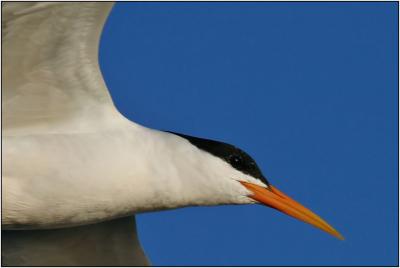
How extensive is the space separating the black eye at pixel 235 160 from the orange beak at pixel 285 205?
0.48 ft

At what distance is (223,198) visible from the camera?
891cm

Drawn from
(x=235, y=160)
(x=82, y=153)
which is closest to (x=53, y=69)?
(x=82, y=153)

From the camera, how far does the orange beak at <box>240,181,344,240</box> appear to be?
8930 mm

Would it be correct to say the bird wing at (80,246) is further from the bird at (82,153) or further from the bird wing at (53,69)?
the bird wing at (53,69)

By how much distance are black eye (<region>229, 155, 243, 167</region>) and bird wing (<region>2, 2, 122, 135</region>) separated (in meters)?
0.94

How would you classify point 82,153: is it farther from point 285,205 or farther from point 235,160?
point 285,205

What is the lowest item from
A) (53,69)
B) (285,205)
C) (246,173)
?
(285,205)

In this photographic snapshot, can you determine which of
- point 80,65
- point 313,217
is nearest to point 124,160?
point 80,65

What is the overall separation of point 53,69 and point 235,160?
161 centimetres

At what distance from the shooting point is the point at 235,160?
8922 mm

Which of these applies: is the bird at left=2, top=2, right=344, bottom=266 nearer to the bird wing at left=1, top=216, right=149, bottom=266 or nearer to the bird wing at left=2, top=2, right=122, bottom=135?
the bird wing at left=2, top=2, right=122, bottom=135

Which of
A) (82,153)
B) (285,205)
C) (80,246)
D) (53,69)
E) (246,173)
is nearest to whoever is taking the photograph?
(53,69)

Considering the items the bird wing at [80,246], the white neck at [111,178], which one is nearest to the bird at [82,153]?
the white neck at [111,178]

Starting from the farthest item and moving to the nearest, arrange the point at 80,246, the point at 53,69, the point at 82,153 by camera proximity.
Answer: the point at 80,246 < the point at 82,153 < the point at 53,69
